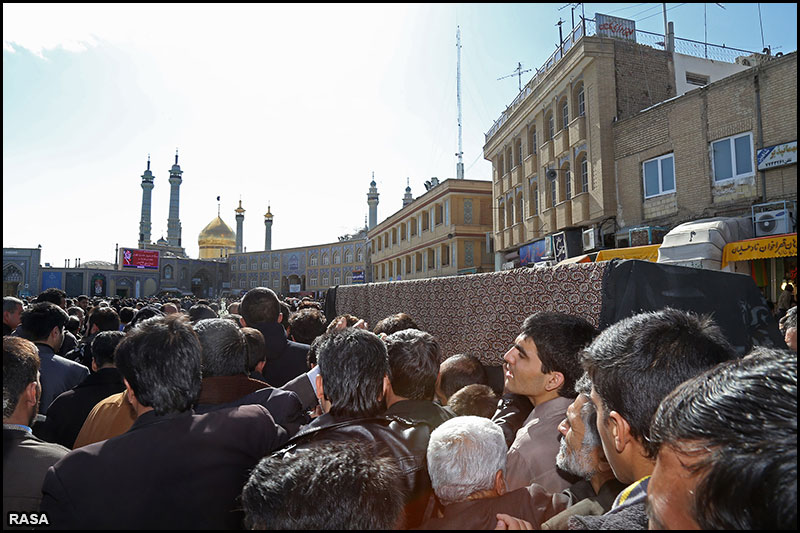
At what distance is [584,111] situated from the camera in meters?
14.9

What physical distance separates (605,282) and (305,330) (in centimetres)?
330

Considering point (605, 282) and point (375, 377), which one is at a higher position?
point (605, 282)

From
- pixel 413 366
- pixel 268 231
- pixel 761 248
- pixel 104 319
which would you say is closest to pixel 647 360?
pixel 413 366

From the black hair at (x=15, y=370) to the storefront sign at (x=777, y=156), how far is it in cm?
1229

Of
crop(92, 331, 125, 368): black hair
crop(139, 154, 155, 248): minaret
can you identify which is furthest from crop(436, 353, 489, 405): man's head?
crop(139, 154, 155, 248): minaret

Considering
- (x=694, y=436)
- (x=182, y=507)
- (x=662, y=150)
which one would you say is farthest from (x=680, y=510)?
(x=662, y=150)

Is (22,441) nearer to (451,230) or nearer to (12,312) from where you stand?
(12,312)

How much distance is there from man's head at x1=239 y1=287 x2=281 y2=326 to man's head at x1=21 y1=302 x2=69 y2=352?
159 cm

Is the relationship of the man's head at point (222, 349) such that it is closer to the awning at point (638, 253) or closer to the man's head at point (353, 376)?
the man's head at point (353, 376)

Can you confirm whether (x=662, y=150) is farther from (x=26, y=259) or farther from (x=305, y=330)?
(x=26, y=259)

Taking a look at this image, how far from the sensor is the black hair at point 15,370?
2.05 metres

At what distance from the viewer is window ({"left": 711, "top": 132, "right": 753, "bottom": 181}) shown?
10328 millimetres

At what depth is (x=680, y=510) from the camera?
91 centimetres

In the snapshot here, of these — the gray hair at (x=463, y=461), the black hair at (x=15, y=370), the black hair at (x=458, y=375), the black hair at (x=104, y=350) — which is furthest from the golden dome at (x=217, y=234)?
the gray hair at (x=463, y=461)
